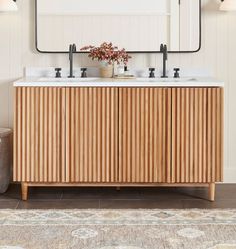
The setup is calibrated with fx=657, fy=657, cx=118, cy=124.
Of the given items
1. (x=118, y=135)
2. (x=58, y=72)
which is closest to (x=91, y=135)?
(x=118, y=135)

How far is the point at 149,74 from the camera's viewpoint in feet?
15.6

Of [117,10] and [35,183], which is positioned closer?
[35,183]

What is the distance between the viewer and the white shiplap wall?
4.77 meters

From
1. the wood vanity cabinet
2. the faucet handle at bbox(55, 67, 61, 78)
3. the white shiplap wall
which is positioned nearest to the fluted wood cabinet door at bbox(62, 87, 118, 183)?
the wood vanity cabinet

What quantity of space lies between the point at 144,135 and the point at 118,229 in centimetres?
86

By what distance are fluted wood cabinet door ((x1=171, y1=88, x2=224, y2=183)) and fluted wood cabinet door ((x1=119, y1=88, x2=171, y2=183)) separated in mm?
52

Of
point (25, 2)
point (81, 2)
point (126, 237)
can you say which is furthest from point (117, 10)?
point (126, 237)

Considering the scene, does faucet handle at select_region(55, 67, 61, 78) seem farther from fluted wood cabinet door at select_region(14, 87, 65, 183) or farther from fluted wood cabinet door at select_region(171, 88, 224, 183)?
fluted wood cabinet door at select_region(171, 88, 224, 183)

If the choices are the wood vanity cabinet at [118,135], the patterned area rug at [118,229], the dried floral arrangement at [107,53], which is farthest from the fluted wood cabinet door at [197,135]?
the dried floral arrangement at [107,53]

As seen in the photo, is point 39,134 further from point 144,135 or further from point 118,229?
point 118,229

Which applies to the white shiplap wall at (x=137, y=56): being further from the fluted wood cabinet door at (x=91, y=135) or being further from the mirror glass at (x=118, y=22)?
the fluted wood cabinet door at (x=91, y=135)

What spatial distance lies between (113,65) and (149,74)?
0.28m

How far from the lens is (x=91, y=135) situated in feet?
13.9

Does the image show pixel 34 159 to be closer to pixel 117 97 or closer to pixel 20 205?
pixel 20 205
